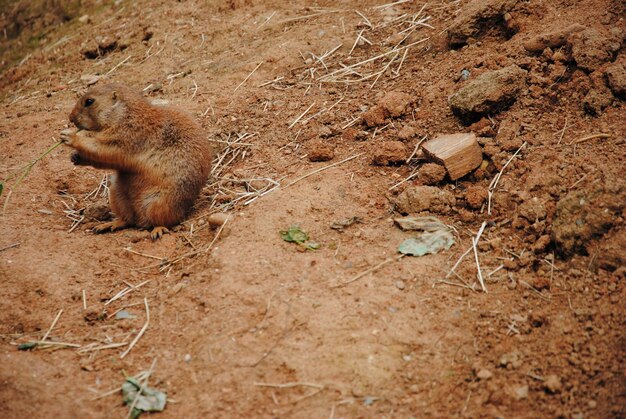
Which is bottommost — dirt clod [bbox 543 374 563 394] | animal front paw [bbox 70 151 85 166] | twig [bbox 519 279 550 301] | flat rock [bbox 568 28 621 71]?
dirt clod [bbox 543 374 563 394]

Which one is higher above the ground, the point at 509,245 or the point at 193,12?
the point at 193,12

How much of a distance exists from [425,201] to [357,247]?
0.65 meters

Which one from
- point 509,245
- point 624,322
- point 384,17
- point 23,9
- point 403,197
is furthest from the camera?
point 23,9

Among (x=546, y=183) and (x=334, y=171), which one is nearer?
(x=546, y=183)

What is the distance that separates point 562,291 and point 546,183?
88 centimetres

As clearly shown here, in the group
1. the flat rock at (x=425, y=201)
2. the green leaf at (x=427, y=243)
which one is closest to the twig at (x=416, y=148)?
the flat rock at (x=425, y=201)

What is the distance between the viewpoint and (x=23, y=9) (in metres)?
9.22

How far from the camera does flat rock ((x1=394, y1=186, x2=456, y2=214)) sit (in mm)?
4199

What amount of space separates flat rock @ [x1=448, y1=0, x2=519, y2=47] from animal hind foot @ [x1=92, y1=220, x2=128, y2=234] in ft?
11.7

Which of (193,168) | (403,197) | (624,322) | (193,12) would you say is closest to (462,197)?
(403,197)

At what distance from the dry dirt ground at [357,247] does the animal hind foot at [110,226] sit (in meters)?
0.18

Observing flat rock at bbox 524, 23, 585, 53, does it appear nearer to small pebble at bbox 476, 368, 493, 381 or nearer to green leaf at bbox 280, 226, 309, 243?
green leaf at bbox 280, 226, 309, 243

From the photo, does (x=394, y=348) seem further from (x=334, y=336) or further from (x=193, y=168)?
(x=193, y=168)

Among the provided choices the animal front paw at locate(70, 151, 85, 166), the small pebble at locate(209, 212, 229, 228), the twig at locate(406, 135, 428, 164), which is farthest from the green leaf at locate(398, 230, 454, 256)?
the animal front paw at locate(70, 151, 85, 166)
